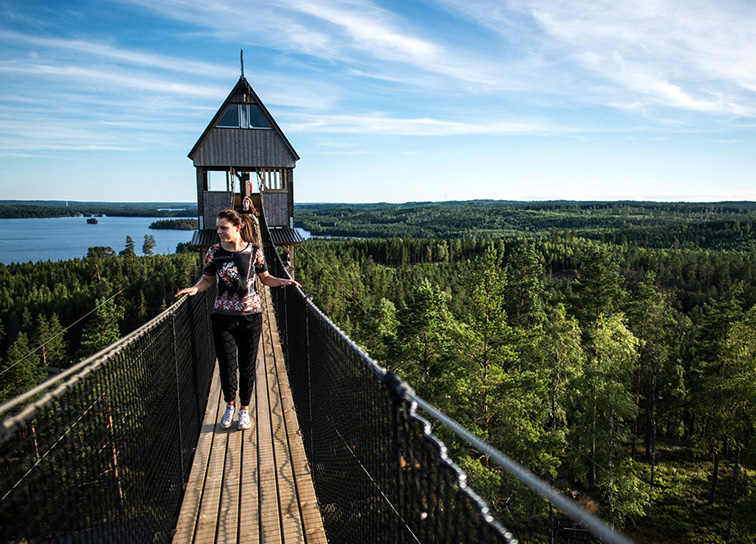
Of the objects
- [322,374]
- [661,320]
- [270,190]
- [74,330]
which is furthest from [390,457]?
[74,330]

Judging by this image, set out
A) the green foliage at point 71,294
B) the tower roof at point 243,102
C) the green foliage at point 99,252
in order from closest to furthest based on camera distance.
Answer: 1. the tower roof at point 243,102
2. the green foliage at point 71,294
3. the green foliage at point 99,252

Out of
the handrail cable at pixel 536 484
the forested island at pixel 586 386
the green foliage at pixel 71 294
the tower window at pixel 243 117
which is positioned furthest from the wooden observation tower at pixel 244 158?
the green foliage at pixel 71 294

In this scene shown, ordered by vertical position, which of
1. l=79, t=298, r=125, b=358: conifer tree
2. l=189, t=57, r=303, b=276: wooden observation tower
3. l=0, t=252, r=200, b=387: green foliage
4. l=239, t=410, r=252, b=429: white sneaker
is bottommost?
l=0, t=252, r=200, b=387: green foliage

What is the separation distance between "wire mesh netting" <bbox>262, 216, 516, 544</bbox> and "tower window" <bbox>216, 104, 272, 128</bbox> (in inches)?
451

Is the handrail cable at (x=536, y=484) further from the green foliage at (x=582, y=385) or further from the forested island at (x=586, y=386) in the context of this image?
the forested island at (x=586, y=386)

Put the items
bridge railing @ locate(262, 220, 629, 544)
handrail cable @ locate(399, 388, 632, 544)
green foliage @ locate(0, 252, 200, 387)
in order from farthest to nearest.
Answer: green foliage @ locate(0, 252, 200, 387) < bridge railing @ locate(262, 220, 629, 544) < handrail cable @ locate(399, 388, 632, 544)

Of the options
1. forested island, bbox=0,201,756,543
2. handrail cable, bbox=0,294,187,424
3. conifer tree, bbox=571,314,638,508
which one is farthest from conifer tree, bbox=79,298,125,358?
handrail cable, bbox=0,294,187,424

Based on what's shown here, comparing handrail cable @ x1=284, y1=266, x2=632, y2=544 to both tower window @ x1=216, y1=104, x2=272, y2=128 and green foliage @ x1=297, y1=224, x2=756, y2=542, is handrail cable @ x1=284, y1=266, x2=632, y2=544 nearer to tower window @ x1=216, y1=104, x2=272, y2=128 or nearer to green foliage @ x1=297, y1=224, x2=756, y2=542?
green foliage @ x1=297, y1=224, x2=756, y2=542

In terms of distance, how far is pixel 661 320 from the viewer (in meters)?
38.9

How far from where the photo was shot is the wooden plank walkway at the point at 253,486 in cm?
329

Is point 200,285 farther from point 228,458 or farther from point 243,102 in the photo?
point 243,102

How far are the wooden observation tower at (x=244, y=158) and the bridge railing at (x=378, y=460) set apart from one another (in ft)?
34.1

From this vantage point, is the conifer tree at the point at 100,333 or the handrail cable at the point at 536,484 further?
the conifer tree at the point at 100,333

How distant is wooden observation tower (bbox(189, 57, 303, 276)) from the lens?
47.1 ft
